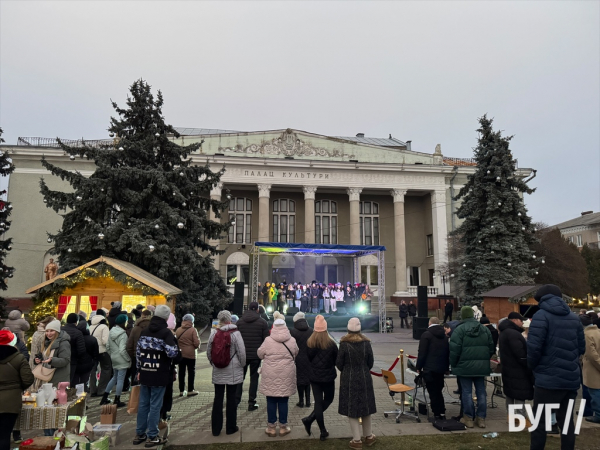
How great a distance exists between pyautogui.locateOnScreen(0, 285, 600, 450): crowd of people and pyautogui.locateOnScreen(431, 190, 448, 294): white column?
2688 cm

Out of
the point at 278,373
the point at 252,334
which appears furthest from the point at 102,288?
the point at 278,373

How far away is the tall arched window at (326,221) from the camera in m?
35.3

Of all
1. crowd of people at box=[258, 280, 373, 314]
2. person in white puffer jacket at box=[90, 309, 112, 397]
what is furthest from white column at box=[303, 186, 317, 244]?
person in white puffer jacket at box=[90, 309, 112, 397]

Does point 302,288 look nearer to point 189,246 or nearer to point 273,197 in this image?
point 189,246

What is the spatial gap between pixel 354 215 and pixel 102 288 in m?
23.4

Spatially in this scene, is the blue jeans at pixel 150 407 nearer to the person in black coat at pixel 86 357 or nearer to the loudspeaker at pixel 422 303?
the person in black coat at pixel 86 357

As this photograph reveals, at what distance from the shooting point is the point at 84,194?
47.2ft

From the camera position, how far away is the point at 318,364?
5.60 meters

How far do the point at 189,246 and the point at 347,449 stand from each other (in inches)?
461

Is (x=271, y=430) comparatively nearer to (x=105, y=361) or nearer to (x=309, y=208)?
(x=105, y=361)

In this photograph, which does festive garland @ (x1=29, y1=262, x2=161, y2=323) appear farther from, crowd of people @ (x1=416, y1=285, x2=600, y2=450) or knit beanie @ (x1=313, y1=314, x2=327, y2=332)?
crowd of people @ (x1=416, y1=285, x2=600, y2=450)

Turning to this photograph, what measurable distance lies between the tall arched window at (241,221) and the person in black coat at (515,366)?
2931cm

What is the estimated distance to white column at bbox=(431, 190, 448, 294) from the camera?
3304 cm

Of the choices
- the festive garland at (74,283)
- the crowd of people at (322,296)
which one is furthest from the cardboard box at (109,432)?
the crowd of people at (322,296)
